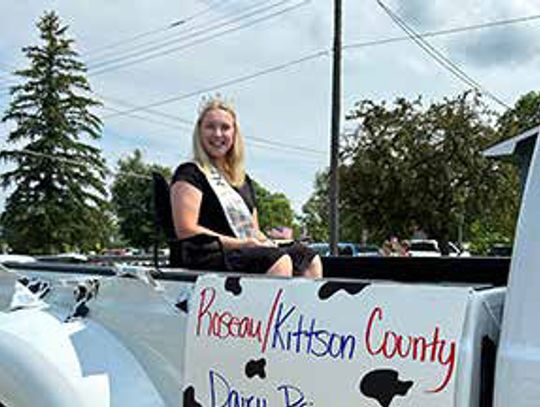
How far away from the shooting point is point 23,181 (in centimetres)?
3581

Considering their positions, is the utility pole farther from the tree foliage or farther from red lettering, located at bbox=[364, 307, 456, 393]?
red lettering, located at bbox=[364, 307, 456, 393]

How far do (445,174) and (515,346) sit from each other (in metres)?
25.8

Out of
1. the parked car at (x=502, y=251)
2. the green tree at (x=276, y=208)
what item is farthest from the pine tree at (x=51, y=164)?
the green tree at (x=276, y=208)

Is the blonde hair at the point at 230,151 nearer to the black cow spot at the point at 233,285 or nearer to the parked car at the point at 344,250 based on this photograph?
the parked car at the point at 344,250

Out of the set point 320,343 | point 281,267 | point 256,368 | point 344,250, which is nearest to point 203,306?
point 256,368

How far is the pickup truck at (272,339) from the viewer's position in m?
1.77

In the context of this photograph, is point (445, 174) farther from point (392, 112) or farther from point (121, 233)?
point (121, 233)

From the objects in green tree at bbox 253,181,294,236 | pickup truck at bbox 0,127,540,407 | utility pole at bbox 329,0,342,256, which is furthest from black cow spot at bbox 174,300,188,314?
green tree at bbox 253,181,294,236

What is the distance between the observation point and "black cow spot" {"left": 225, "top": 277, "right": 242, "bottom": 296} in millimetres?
2168

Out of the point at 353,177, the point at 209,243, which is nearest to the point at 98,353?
the point at 209,243

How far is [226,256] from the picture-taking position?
3051 mm

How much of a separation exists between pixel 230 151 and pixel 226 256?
0.61 meters

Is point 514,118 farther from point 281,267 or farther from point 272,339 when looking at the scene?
point 272,339

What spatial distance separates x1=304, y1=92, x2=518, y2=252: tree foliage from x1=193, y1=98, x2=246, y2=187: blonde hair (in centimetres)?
2334
